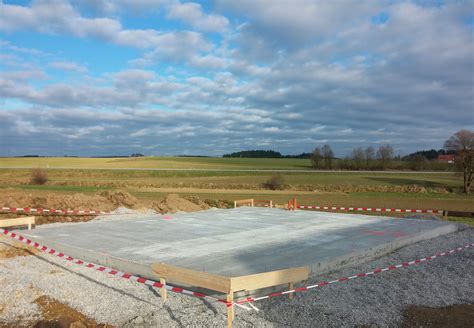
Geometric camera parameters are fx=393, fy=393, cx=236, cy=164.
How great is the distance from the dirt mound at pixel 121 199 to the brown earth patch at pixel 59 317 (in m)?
13.1

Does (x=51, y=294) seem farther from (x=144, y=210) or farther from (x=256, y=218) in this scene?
(x=144, y=210)

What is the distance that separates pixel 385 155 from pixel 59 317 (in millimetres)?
75851

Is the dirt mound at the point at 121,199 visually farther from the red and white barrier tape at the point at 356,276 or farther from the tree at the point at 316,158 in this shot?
the tree at the point at 316,158

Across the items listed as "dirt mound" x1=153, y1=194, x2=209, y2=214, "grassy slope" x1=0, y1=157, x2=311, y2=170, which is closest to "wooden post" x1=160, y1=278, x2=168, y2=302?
"dirt mound" x1=153, y1=194, x2=209, y2=214

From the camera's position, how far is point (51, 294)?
6684 mm

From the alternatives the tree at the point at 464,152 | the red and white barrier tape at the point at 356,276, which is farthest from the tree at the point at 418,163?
the red and white barrier tape at the point at 356,276

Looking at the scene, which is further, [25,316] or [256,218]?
[256,218]

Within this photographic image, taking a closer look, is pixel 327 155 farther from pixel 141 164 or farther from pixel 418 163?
pixel 141 164

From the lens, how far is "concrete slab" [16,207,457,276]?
7703mm

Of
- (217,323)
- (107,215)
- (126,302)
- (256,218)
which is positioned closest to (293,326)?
(217,323)

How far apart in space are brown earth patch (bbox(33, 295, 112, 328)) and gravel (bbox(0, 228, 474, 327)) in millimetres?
103

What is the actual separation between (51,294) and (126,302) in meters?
1.49

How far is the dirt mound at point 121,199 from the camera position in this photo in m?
19.4

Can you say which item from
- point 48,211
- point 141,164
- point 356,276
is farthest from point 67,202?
point 141,164
